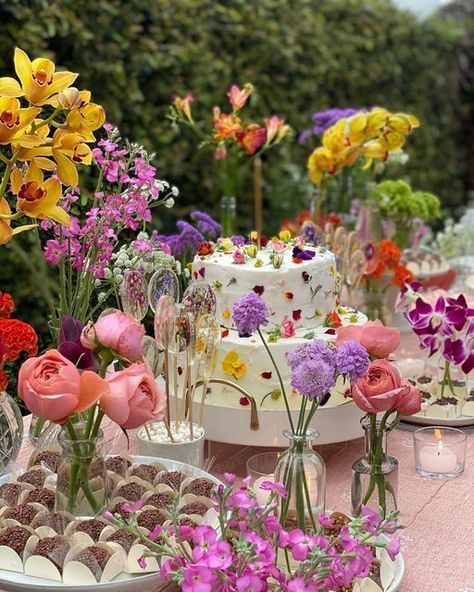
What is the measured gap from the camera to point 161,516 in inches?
47.2

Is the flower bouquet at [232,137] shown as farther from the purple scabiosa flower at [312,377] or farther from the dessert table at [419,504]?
the purple scabiosa flower at [312,377]

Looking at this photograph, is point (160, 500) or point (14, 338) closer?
point (160, 500)

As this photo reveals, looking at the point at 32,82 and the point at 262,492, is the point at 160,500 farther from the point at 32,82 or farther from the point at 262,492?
the point at 32,82

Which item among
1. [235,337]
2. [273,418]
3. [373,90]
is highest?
[373,90]

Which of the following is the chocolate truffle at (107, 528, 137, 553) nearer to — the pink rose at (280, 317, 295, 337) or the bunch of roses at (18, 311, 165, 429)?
the bunch of roses at (18, 311, 165, 429)

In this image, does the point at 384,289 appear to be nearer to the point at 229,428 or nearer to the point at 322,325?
the point at 322,325

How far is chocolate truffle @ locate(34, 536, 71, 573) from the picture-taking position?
1.12m

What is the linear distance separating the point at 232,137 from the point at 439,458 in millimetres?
1000

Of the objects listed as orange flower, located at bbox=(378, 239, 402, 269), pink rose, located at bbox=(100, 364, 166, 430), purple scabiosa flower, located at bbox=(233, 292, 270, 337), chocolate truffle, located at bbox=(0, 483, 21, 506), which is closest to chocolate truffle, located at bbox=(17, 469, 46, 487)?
chocolate truffle, located at bbox=(0, 483, 21, 506)

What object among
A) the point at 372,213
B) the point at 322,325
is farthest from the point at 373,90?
the point at 322,325

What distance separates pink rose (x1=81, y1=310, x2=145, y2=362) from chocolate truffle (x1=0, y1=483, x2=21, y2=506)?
271 mm

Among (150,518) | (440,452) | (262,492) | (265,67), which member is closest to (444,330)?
(440,452)

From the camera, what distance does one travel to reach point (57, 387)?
1.05 meters

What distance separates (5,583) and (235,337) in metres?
0.65
